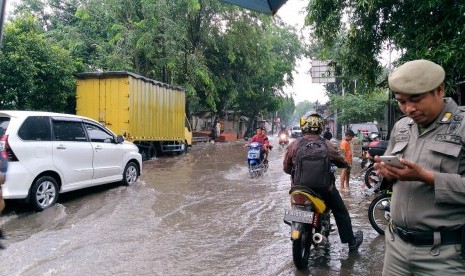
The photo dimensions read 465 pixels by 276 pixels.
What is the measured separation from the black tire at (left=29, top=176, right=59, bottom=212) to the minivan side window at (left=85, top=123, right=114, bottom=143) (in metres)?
1.39

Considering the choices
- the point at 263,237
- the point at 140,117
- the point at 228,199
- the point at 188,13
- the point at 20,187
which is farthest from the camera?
the point at 188,13

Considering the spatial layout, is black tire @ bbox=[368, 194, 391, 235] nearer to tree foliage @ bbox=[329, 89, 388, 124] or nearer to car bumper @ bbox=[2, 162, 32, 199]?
car bumper @ bbox=[2, 162, 32, 199]

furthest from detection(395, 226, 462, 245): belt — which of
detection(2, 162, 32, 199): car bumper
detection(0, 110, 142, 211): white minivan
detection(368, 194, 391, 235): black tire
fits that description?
detection(2, 162, 32, 199): car bumper

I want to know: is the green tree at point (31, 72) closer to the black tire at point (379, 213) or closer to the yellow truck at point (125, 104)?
the yellow truck at point (125, 104)

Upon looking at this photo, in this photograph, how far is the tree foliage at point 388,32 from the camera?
5.67 m

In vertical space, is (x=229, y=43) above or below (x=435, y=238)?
above

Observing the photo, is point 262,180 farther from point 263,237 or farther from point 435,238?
point 435,238

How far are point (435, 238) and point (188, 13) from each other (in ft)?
77.9

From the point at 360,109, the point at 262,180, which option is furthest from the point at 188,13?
the point at 262,180

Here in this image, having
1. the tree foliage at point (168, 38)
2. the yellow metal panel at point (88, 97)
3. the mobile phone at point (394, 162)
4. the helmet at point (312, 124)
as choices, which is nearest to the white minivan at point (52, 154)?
the helmet at point (312, 124)

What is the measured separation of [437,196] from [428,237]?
0.73 ft

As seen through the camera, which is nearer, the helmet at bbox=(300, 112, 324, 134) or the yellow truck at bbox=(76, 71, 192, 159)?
the helmet at bbox=(300, 112, 324, 134)

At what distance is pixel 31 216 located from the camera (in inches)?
255

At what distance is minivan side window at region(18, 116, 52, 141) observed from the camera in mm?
6562
